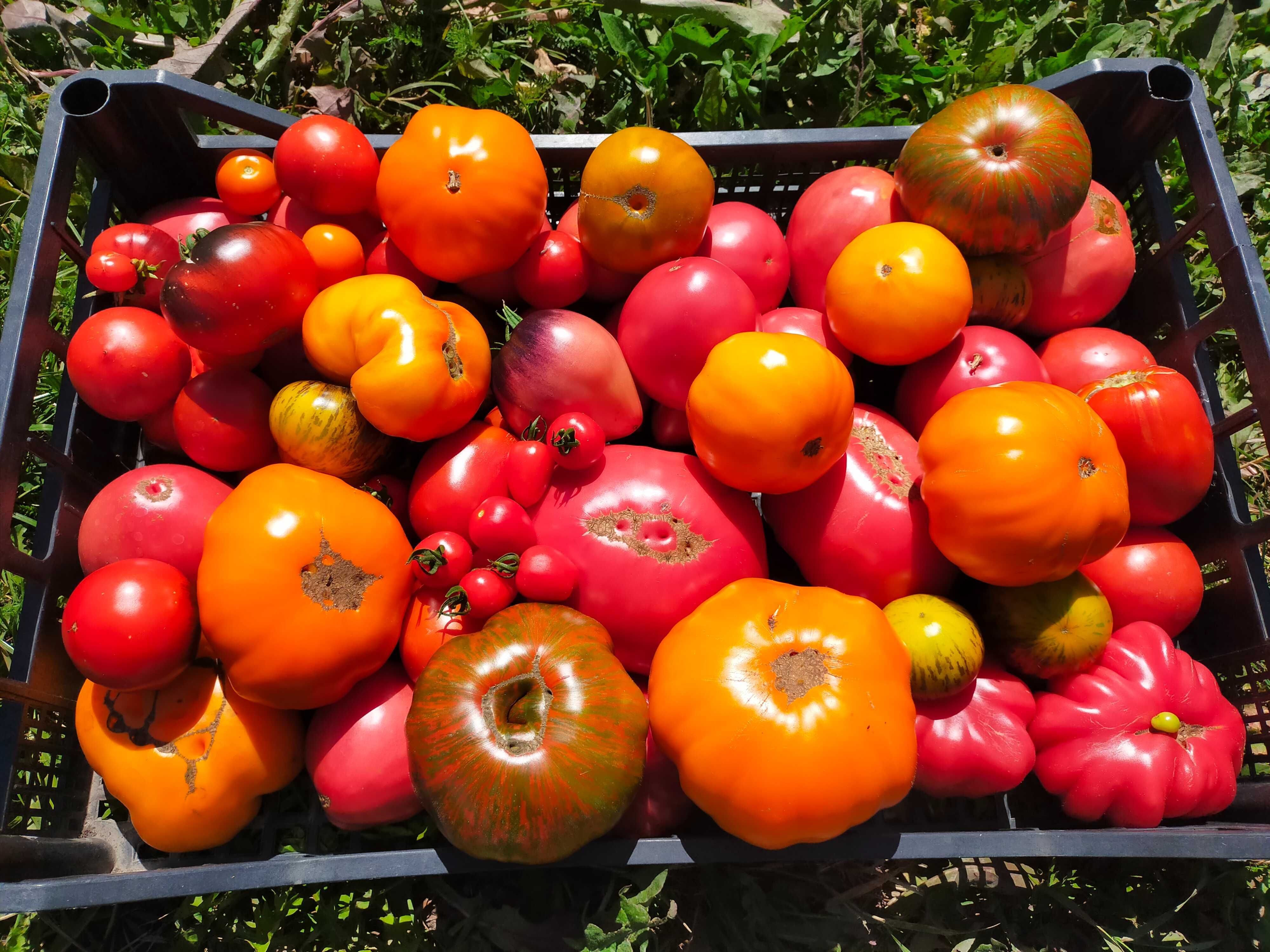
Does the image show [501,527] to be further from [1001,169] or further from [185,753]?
[1001,169]

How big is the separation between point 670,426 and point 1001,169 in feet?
3.45

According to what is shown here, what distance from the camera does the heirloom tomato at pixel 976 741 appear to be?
1912 mm

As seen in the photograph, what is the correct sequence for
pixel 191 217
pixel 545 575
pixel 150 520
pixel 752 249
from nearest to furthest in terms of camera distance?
pixel 545 575 → pixel 150 520 → pixel 752 249 → pixel 191 217

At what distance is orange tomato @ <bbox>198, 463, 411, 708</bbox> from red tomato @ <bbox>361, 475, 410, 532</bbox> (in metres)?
0.18

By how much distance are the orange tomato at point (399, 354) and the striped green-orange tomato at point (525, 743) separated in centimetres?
55

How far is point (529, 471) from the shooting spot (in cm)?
198

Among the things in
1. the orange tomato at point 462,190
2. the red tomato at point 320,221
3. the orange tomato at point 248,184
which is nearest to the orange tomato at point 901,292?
the orange tomato at point 462,190

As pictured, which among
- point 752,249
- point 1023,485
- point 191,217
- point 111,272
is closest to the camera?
point 1023,485

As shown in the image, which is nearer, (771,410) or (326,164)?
(771,410)

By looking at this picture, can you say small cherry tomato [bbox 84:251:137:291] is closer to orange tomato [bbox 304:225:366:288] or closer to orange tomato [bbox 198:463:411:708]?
orange tomato [bbox 304:225:366:288]

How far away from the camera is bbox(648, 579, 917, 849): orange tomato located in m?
1.62

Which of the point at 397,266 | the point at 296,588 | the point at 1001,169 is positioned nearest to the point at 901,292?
the point at 1001,169

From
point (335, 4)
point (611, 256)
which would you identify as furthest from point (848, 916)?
point (335, 4)

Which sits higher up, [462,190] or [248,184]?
[462,190]
